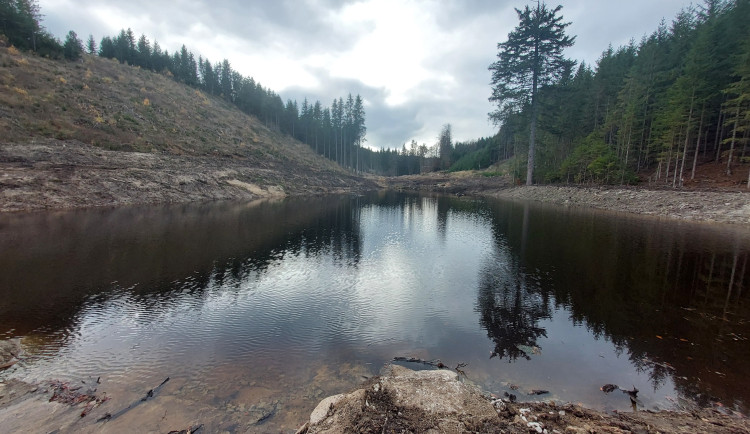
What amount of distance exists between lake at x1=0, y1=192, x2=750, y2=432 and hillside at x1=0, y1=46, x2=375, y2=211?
393 inches

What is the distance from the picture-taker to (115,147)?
36125mm

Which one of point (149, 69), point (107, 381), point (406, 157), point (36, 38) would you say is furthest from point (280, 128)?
point (107, 381)

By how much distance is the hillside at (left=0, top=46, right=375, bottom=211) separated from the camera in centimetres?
2741

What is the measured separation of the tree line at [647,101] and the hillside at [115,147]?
132 ft

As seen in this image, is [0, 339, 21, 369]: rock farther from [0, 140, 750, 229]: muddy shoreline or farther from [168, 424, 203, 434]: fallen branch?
[0, 140, 750, 229]: muddy shoreline

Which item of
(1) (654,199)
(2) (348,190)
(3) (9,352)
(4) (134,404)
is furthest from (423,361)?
(2) (348,190)

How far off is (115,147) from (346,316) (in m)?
40.7

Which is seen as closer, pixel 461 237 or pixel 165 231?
pixel 165 231

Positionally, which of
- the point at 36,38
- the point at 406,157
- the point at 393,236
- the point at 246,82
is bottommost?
the point at 393,236

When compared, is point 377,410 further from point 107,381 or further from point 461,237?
point 461,237

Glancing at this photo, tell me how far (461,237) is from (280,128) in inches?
3683

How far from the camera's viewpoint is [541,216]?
32.0 m

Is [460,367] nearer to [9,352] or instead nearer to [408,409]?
[408,409]

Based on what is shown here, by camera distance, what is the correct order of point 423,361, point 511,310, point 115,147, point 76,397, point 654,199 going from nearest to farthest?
1. point 76,397
2. point 423,361
3. point 511,310
4. point 654,199
5. point 115,147
